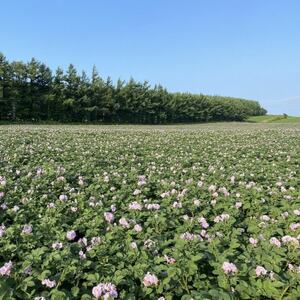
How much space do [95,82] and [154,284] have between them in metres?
69.0

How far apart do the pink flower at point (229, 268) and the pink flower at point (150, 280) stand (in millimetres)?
611

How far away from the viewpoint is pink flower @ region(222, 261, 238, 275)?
3041 mm

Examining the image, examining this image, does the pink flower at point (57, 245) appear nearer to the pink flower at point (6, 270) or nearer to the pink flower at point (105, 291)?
the pink flower at point (6, 270)

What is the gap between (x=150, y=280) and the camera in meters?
2.96

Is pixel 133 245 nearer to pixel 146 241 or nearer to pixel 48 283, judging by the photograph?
pixel 146 241

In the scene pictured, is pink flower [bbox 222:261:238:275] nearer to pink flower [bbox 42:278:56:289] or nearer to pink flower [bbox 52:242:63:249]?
pink flower [bbox 42:278:56:289]

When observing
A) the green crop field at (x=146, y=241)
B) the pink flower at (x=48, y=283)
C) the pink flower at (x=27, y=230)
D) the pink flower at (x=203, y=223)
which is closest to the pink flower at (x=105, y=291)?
the green crop field at (x=146, y=241)

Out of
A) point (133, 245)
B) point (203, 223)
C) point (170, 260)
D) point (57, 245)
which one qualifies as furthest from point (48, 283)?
point (203, 223)

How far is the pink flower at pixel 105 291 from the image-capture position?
2.74 meters

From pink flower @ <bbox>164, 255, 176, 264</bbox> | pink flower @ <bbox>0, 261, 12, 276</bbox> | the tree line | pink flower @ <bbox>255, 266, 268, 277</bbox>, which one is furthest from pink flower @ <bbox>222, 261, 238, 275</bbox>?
the tree line

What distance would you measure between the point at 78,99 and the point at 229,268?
64204 mm

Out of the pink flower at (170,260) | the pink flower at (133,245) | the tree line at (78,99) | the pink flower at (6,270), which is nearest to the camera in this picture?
the pink flower at (6,270)

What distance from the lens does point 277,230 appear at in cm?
423

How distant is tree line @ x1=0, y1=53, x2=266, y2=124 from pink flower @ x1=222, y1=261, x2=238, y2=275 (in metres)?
58.7
